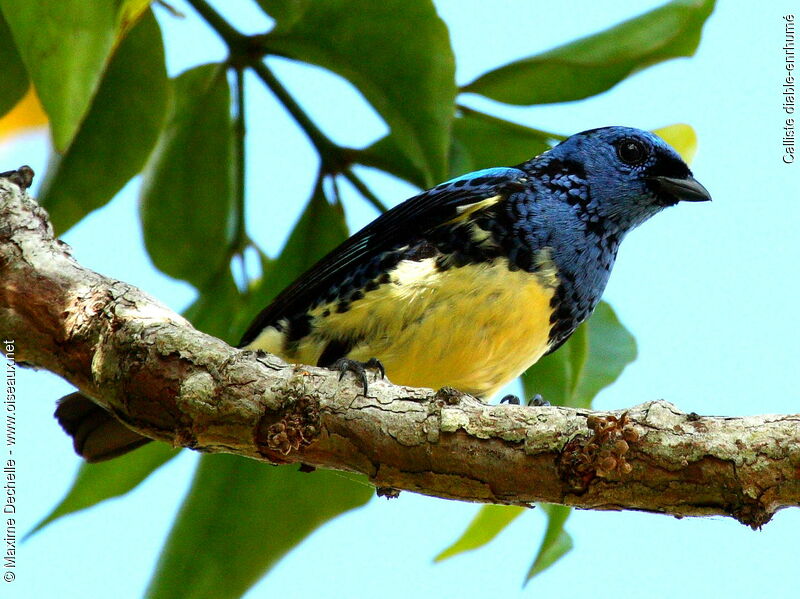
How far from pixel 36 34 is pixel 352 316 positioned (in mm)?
1243

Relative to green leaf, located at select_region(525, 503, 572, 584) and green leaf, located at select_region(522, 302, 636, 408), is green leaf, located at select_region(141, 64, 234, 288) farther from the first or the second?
green leaf, located at select_region(525, 503, 572, 584)

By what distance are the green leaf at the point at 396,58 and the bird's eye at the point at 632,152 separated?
0.92 metres

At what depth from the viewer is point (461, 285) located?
330 centimetres

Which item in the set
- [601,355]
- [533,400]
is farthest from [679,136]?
[533,400]

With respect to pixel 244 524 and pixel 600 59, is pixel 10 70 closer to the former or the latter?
pixel 244 524

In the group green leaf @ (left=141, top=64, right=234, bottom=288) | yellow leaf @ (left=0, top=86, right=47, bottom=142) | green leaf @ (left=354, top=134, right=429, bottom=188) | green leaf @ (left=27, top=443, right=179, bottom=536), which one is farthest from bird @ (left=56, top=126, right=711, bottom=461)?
yellow leaf @ (left=0, top=86, right=47, bottom=142)

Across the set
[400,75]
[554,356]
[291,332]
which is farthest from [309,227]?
[554,356]

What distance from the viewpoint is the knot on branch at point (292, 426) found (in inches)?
93.7

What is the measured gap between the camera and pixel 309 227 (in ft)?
12.5

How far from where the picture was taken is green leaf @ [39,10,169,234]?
3418mm

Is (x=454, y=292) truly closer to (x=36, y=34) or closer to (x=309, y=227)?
(x=309, y=227)

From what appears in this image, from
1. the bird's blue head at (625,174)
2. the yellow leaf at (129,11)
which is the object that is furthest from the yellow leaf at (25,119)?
the bird's blue head at (625,174)

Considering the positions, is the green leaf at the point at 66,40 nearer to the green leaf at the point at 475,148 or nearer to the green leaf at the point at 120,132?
the green leaf at the point at 120,132

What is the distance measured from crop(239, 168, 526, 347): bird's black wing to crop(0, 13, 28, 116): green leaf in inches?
42.2
